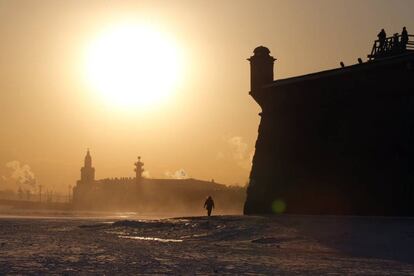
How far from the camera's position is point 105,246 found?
20266 millimetres

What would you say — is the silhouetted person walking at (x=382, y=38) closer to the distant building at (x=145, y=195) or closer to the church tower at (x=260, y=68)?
the church tower at (x=260, y=68)

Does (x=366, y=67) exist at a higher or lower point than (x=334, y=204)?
higher

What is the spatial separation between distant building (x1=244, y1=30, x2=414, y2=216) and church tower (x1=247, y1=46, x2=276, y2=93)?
6cm

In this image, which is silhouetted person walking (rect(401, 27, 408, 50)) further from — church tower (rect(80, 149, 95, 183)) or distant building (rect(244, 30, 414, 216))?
church tower (rect(80, 149, 95, 183))

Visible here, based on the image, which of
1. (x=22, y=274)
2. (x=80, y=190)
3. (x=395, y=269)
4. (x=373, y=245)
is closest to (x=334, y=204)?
(x=373, y=245)

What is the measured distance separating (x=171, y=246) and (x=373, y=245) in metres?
6.62

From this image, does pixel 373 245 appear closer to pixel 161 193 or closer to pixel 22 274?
pixel 22 274

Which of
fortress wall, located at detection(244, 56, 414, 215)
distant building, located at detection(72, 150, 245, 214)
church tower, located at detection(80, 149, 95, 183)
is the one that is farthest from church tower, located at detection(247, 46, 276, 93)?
church tower, located at detection(80, 149, 95, 183)

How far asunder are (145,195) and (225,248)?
119 meters

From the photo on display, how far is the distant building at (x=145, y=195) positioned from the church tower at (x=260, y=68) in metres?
77.4

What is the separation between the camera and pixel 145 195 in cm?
13725

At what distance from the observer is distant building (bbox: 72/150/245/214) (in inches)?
4906

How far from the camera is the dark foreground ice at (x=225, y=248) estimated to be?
46.1 feet

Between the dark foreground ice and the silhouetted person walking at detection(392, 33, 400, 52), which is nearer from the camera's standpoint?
the dark foreground ice
